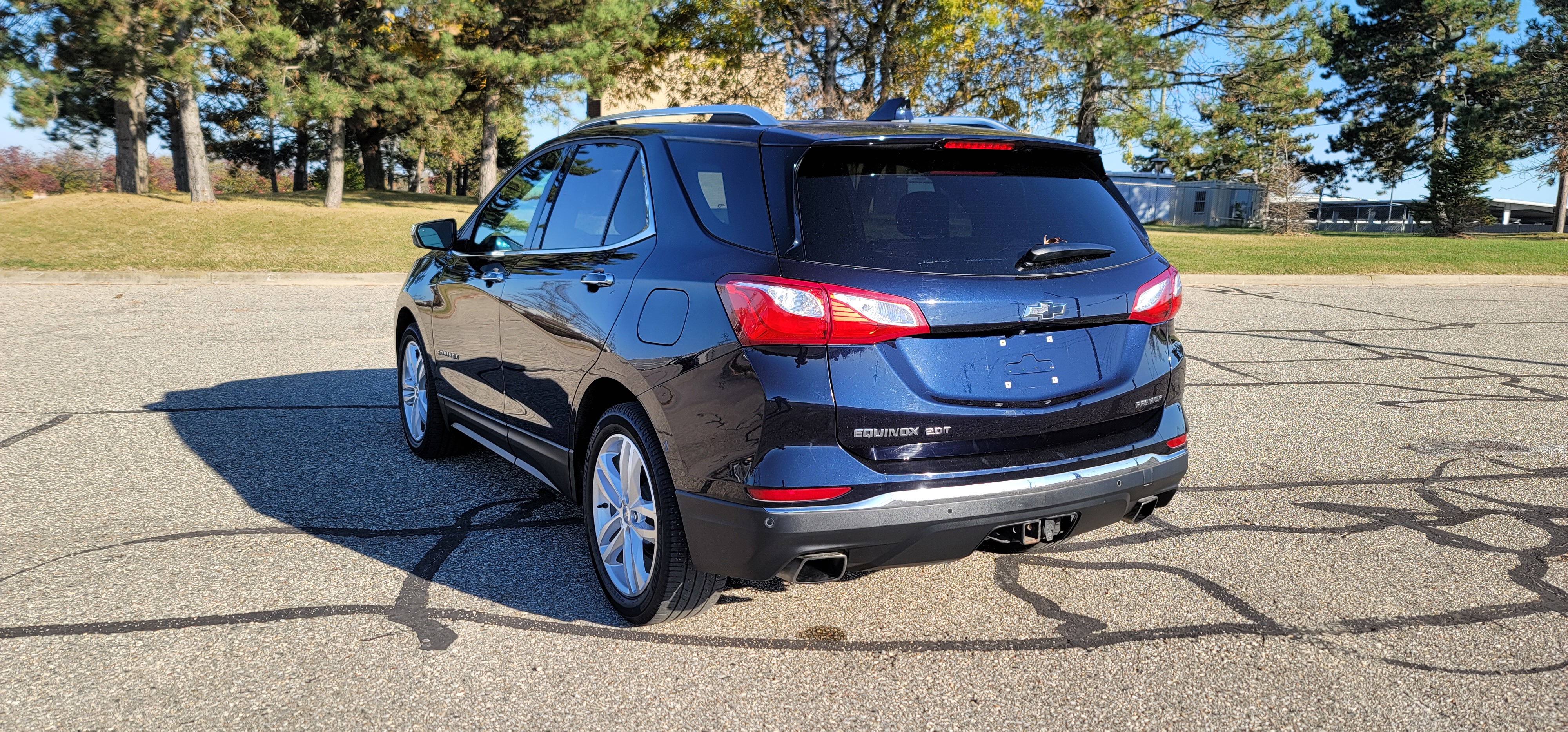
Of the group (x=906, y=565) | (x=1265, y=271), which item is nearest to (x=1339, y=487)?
(x=906, y=565)

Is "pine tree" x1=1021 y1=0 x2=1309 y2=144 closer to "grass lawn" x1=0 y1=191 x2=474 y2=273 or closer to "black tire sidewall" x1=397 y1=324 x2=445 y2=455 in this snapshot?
"grass lawn" x1=0 y1=191 x2=474 y2=273

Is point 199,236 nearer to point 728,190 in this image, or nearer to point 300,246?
point 300,246

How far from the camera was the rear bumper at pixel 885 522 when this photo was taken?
2.92m

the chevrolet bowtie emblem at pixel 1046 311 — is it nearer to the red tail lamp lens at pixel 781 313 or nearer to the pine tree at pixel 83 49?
the red tail lamp lens at pixel 781 313

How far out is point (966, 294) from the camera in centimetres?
300

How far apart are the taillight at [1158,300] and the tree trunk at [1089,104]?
28.2 meters

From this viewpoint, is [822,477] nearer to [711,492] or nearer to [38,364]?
[711,492]

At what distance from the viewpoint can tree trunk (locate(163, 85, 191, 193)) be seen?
39062 millimetres

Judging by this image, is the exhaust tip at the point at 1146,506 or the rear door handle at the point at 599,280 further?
the rear door handle at the point at 599,280

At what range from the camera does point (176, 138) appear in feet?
169

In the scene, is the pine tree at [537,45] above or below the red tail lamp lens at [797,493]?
above

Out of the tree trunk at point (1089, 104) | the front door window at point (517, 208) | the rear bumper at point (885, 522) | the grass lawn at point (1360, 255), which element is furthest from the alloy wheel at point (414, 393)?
the tree trunk at point (1089, 104)

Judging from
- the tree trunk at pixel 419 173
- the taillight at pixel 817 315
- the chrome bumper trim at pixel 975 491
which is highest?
the tree trunk at pixel 419 173

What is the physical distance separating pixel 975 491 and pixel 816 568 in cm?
50
